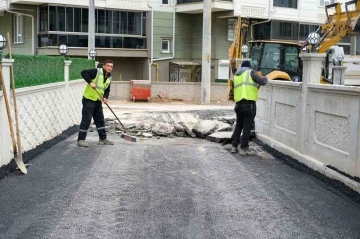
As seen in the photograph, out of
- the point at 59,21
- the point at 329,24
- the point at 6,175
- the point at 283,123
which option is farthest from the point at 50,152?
the point at 59,21

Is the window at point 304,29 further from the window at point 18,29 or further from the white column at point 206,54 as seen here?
the window at point 18,29

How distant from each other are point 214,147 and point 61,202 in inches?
230

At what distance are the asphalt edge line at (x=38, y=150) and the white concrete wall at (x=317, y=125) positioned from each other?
15.5 ft

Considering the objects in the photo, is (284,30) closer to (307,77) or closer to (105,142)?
(105,142)

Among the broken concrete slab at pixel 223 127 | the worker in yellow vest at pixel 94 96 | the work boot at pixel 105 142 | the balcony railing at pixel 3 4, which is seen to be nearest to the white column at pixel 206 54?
the balcony railing at pixel 3 4

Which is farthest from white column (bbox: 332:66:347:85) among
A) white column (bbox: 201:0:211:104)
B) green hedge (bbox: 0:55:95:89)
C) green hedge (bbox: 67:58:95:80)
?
white column (bbox: 201:0:211:104)

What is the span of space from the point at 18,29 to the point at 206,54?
12.4 metres

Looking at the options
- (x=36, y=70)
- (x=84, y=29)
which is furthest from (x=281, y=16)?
(x=36, y=70)

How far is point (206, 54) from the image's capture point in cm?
3033

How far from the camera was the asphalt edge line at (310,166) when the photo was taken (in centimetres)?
759

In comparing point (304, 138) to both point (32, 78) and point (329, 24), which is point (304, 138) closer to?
point (32, 78)

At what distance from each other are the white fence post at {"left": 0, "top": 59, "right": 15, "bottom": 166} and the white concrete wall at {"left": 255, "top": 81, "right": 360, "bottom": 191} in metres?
5.08

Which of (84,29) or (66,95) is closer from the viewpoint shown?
(66,95)

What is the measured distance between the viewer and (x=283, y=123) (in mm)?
11164
